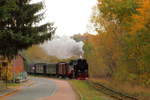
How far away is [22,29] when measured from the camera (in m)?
30.2

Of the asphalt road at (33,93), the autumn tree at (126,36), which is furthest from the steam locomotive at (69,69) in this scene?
the asphalt road at (33,93)

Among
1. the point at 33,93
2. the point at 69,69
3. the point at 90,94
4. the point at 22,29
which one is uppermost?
the point at 22,29

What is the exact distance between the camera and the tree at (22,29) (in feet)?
94.1

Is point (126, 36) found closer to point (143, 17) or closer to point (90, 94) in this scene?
point (143, 17)

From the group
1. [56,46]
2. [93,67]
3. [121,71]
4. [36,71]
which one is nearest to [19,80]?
[121,71]

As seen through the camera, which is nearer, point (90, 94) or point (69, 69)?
point (90, 94)

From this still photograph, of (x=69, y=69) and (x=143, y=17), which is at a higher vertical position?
(x=143, y=17)

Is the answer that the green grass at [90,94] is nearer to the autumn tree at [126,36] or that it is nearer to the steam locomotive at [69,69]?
the autumn tree at [126,36]

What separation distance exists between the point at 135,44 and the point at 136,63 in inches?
190

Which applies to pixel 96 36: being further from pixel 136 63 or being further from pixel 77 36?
pixel 77 36

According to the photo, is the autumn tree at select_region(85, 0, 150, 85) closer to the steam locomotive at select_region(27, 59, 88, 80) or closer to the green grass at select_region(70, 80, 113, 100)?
the steam locomotive at select_region(27, 59, 88, 80)

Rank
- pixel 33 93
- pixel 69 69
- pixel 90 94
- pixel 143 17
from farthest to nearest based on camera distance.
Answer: pixel 69 69, pixel 143 17, pixel 90 94, pixel 33 93

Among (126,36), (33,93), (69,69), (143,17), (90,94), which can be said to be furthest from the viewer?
(69,69)

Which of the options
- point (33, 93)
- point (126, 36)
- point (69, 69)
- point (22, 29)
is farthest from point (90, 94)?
point (69, 69)
